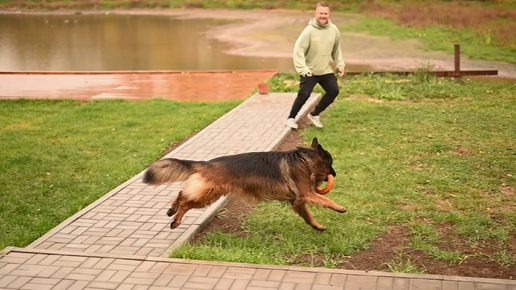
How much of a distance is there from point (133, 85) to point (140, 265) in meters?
10.2

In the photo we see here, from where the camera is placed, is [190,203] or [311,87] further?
[311,87]

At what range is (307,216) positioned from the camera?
5684mm

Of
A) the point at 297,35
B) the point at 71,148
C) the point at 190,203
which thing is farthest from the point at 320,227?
the point at 297,35

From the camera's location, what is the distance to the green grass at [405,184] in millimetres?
5391

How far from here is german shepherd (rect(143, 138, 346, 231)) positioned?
5.35m

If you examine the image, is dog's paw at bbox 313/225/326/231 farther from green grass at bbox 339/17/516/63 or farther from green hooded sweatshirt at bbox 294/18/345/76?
green grass at bbox 339/17/516/63

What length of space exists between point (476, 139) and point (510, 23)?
17.5 m

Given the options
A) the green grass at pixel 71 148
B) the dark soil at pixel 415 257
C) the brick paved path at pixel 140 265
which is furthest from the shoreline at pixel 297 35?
the brick paved path at pixel 140 265

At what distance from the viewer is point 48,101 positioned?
41.1 ft

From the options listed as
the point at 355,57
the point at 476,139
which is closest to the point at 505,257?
the point at 476,139

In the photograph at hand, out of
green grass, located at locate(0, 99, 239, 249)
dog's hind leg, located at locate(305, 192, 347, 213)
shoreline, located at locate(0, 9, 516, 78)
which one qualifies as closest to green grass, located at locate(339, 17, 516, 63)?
shoreline, located at locate(0, 9, 516, 78)

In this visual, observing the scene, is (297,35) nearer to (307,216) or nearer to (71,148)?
(71,148)

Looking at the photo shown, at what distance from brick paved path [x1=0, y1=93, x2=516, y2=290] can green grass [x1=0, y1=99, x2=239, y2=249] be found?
41 cm

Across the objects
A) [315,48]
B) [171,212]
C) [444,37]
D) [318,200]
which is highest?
[315,48]
